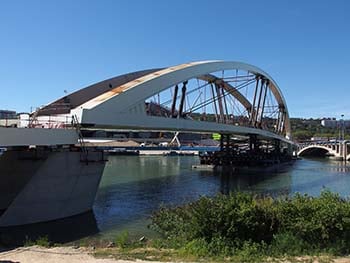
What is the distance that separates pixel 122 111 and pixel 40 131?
9.00m

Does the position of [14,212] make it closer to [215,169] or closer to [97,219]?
[97,219]

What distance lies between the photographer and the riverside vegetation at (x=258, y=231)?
1199cm

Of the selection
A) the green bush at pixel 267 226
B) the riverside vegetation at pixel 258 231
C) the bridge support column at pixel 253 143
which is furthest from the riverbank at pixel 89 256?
the bridge support column at pixel 253 143

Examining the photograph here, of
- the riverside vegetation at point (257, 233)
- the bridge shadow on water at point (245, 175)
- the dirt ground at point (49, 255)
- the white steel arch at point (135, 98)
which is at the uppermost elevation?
the white steel arch at point (135, 98)

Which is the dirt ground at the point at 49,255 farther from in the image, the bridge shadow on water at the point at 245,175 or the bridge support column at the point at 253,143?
the bridge support column at the point at 253,143

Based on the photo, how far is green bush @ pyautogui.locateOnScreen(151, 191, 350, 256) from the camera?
1219 centimetres

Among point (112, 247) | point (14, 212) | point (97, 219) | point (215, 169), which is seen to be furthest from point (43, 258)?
point (215, 169)

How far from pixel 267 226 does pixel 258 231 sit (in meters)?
0.34

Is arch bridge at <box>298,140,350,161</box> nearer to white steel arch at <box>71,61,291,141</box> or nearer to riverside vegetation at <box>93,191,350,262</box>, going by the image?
white steel arch at <box>71,61,291,141</box>

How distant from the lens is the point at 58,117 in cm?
2806

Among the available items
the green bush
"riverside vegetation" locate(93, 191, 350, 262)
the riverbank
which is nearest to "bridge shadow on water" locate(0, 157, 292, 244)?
the riverbank

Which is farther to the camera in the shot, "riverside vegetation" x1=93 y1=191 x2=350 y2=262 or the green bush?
the green bush

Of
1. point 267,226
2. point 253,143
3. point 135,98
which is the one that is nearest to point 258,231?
point 267,226

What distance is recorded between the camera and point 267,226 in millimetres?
13227
